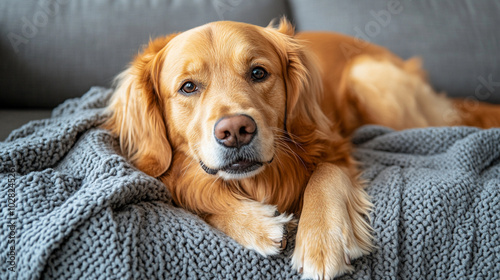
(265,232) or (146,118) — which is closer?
(265,232)

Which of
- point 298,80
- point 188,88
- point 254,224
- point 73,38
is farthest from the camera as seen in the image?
point 73,38

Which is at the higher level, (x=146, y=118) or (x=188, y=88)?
(x=188, y=88)

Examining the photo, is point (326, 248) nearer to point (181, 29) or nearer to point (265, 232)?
point (265, 232)

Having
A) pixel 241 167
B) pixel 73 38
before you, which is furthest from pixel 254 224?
pixel 73 38

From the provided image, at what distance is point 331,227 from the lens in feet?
3.84

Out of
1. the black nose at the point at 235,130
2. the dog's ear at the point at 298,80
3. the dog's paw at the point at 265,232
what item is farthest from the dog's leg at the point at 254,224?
the dog's ear at the point at 298,80

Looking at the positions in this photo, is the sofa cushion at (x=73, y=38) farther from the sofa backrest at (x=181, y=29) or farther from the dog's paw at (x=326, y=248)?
the dog's paw at (x=326, y=248)

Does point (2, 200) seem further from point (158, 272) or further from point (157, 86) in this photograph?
point (157, 86)

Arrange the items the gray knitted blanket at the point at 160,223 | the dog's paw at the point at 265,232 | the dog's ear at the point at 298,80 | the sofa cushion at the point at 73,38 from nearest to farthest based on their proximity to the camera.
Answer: the gray knitted blanket at the point at 160,223, the dog's paw at the point at 265,232, the dog's ear at the point at 298,80, the sofa cushion at the point at 73,38

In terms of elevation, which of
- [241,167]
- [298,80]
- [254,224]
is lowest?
[254,224]

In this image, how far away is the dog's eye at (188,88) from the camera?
4.63ft

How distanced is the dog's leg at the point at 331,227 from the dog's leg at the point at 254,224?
7 centimetres

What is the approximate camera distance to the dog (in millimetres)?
1193

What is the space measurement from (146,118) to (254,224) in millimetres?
637
